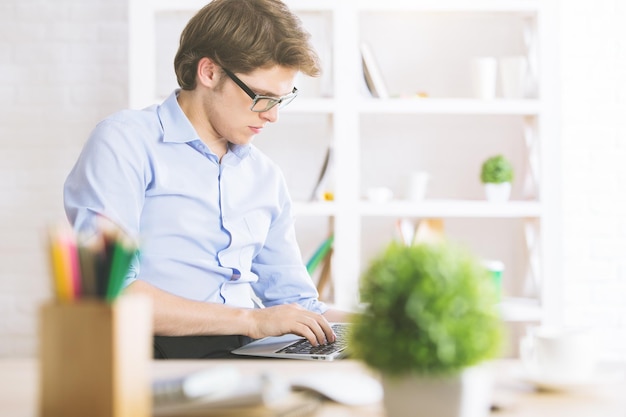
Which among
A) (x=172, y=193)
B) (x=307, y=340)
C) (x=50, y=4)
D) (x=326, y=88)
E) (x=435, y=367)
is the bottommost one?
(x=307, y=340)

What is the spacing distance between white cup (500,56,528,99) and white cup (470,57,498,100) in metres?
0.04

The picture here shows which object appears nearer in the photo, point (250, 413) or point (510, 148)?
point (250, 413)

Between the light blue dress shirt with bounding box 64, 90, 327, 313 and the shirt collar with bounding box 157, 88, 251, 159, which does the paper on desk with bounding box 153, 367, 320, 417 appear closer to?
the light blue dress shirt with bounding box 64, 90, 327, 313

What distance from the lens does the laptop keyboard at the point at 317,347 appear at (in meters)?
1.50

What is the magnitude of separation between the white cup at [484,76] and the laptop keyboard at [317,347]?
1601mm

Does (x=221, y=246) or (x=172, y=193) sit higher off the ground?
(x=172, y=193)

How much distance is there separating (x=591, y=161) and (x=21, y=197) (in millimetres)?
2357

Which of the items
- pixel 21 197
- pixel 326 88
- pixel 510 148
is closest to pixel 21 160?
pixel 21 197

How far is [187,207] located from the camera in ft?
6.16

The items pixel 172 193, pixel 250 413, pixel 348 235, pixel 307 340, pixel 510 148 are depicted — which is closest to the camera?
pixel 250 413

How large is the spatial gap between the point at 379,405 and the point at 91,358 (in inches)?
14.9

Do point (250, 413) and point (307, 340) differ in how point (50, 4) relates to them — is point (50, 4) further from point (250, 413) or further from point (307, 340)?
point (250, 413)

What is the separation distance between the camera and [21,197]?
3.41 m

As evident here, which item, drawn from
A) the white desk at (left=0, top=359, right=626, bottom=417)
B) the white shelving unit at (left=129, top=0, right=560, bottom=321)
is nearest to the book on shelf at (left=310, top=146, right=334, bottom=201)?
the white shelving unit at (left=129, top=0, right=560, bottom=321)
